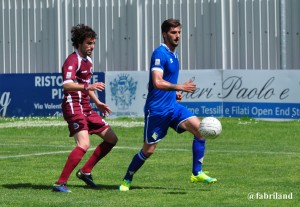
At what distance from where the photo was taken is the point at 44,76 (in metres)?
32.8

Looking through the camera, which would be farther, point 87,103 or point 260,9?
point 260,9

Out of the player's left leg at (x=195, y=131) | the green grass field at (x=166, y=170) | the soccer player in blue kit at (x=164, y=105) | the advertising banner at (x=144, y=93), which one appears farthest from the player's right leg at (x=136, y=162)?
the advertising banner at (x=144, y=93)

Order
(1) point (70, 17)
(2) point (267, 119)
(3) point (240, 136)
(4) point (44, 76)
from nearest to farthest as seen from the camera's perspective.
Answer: (3) point (240, 136)
(2) point (267, 119)
(4) point (44, 76)
(1) point (70, 17)

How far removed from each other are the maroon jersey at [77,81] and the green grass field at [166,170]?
1020mm

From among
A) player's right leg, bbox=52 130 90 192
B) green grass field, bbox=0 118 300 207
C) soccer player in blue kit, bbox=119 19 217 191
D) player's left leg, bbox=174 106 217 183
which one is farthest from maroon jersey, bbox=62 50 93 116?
player's left leg, bbox=174 106 217 183

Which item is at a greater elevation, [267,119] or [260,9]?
[260,9]

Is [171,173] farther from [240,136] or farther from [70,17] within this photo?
[70,17]

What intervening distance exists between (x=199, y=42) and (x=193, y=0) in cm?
142

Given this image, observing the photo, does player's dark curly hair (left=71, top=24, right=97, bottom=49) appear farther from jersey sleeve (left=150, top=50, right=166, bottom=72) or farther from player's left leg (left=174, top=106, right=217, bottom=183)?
player's left leg (left=174, top=106, right=217, bottom=183)

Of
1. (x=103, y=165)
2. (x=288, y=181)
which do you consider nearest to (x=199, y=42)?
(x=103, y=165)

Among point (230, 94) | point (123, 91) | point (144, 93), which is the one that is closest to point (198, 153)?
point (230, 94)

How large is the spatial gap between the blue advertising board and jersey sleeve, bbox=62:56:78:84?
62.8 ft

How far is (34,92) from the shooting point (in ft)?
107

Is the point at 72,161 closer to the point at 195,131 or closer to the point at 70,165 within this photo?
the point at 70,165
